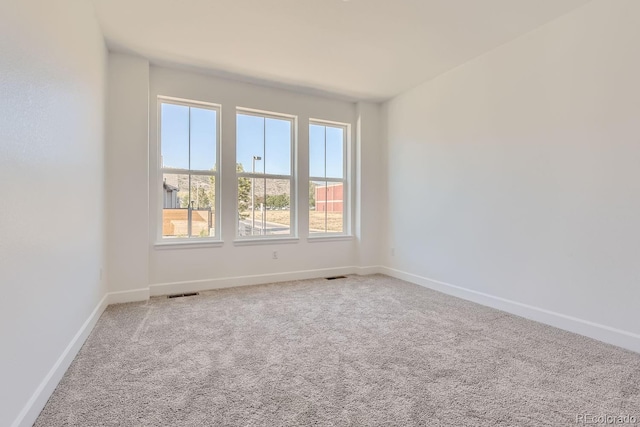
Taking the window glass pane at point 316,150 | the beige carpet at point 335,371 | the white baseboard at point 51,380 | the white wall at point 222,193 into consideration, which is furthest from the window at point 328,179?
the white baseboard at point 51,380

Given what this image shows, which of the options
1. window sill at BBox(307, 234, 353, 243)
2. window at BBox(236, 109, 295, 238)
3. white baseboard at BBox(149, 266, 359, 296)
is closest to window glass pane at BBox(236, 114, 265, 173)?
window at BBox(236, 109, 295, 238)

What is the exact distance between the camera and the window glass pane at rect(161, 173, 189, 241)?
3875mm

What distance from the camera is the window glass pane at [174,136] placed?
3.86 m

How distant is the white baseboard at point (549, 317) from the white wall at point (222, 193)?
1459 mm

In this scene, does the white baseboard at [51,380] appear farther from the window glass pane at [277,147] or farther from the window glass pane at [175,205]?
the window glass pane at [277,147]

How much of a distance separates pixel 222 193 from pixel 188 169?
509mm

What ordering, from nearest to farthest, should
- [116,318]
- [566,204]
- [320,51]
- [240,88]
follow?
[566,204] < [116,318] < [320,51] < [240,88]

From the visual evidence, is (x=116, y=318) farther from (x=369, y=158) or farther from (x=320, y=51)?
(x=369, y=158)

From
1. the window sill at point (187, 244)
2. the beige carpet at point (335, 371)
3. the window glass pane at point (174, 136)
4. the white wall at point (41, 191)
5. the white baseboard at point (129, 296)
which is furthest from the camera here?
the window glass pane at point (174, 136)

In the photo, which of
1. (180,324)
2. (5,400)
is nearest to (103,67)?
(180,324)

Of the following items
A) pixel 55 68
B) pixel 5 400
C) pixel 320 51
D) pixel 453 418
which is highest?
pixel 320 51

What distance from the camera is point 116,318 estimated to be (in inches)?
114

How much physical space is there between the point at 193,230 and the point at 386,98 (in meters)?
3.39

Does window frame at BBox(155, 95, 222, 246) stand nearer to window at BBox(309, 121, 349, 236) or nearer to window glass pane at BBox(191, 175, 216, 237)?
window glass pane at BBox(191, 175, 216, 237)
